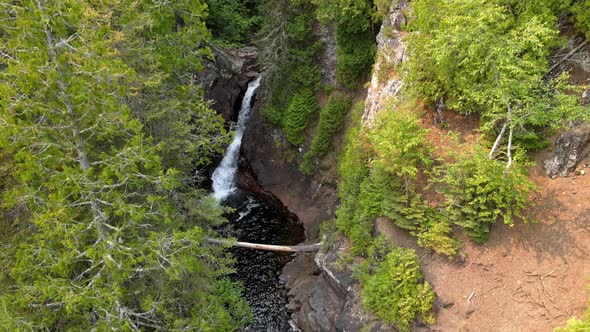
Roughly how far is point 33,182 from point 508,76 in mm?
11538

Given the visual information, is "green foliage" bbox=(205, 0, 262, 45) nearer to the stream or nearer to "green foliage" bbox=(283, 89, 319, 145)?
the stream

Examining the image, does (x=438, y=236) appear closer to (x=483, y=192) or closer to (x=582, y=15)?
(x=483, y=192)

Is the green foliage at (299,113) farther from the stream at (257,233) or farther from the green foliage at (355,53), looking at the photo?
the stream at (257,233)

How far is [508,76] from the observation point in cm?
977

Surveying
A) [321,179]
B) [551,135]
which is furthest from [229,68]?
[551,135]

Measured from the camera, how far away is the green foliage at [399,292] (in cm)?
1081

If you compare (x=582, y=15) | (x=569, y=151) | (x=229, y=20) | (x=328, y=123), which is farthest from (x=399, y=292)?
(x=229, y=20)

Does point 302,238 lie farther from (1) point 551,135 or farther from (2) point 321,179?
(1) point 551,135

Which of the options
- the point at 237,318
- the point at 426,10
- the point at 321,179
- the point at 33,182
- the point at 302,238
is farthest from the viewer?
the point at 321,179

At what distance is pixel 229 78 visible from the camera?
24672mm

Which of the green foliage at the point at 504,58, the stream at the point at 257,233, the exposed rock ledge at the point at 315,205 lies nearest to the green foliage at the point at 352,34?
the exposed rock ledge at the point at 315,205

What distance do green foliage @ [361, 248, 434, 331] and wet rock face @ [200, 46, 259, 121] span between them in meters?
15.1

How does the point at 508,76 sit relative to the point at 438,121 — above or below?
above

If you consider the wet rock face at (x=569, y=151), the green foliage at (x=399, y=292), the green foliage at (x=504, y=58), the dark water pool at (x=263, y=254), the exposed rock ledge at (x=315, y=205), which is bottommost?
the dark water pool at (x=263, y=254)
